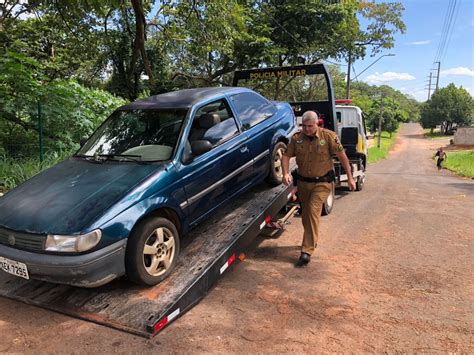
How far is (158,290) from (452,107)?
90113 mm

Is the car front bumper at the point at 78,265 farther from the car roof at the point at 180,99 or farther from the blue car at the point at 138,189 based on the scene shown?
the car roof at the point at 180,99

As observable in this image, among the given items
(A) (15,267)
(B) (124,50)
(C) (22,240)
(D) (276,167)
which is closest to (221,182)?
(D) (276,167)

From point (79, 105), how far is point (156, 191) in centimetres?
605

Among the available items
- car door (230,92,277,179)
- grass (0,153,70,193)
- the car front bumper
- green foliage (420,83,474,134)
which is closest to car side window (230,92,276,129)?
car door (230,92,277,179)

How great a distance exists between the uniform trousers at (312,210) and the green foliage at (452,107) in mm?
87372

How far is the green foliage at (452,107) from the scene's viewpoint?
8088 centimetres

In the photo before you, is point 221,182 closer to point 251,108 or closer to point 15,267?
point 251,108

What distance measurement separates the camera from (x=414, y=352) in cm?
303

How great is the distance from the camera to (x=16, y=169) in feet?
23.9

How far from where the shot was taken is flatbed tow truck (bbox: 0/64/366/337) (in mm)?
3280

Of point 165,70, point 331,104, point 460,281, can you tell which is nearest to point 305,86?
point 165,70

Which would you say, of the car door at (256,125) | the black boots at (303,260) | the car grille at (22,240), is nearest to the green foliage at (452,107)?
the car door at (256,125)

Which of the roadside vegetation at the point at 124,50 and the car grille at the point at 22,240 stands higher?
the roadside vegetation at the point at 124,50

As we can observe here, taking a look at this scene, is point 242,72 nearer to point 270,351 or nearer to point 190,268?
point 190,268
